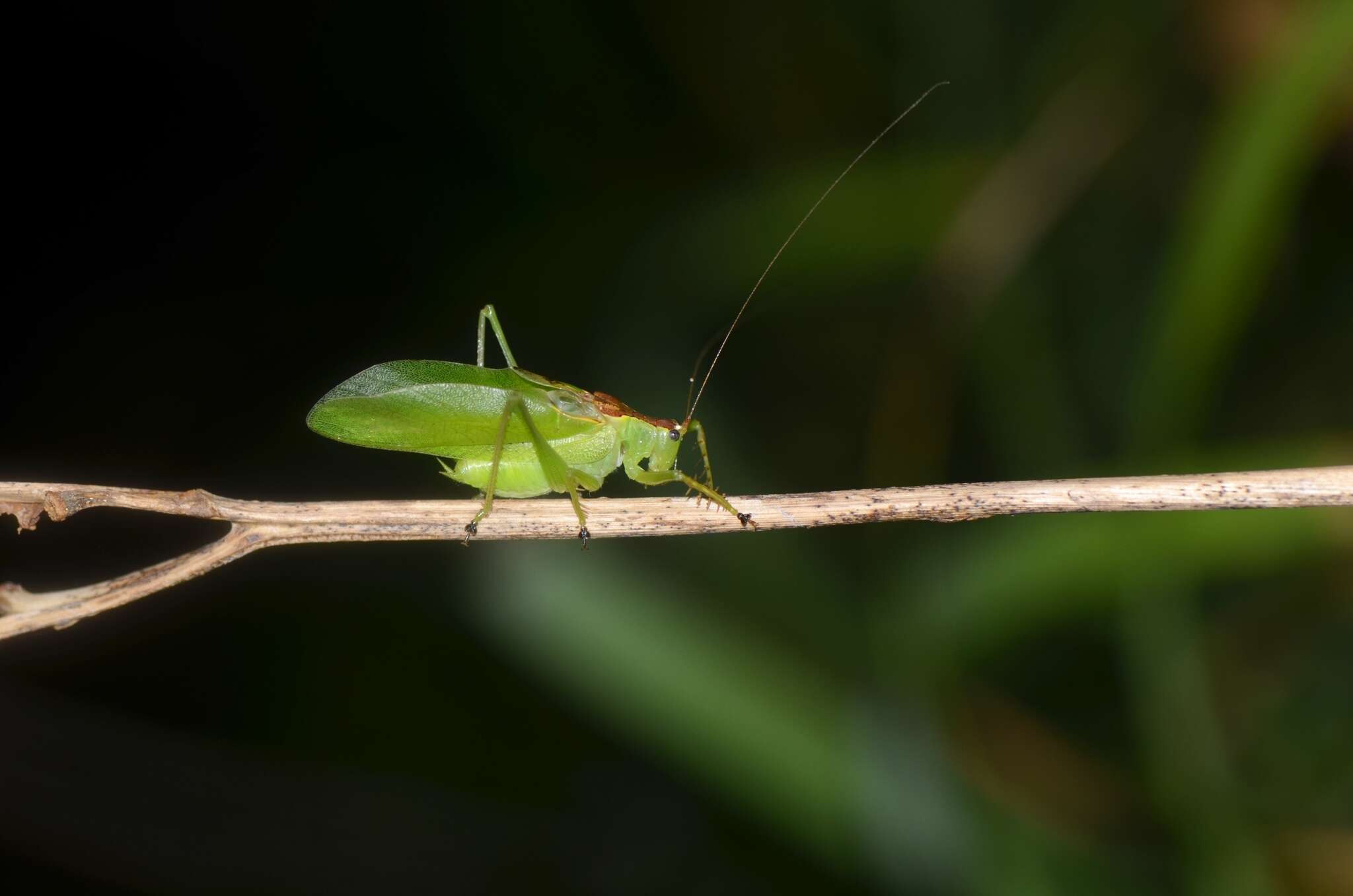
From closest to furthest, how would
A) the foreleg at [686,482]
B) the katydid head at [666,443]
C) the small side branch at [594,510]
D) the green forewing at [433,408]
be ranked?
the small side branch at [594,510] < the foreleg at [686,482] < the green forewing at [433,408] < the katydid head at [666,443]

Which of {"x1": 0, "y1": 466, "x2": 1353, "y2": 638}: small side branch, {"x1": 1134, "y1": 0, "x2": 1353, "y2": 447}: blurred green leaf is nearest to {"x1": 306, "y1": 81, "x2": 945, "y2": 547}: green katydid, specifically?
{"x1": 0, "y1": 466, "x2": 1353, "y2": 638}: small side branch

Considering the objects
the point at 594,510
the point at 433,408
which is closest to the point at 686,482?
the point at 594,510

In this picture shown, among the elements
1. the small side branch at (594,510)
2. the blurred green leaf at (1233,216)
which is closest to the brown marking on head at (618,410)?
the small side branch at (594,510)

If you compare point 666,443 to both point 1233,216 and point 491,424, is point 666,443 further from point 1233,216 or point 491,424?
point 1233,216

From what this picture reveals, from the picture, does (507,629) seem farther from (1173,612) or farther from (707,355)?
(1173,612)

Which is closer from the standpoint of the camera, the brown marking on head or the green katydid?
the green katydid

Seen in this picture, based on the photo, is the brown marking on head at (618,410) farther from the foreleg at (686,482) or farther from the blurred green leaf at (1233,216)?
the blurred green leaf at (1233,216)

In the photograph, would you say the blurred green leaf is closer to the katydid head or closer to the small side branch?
the small side branch

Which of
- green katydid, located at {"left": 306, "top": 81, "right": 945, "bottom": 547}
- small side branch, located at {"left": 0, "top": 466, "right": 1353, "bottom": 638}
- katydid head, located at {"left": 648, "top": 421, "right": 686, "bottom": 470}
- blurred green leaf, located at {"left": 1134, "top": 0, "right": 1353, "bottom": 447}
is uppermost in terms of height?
blurred green leaf, located at {"left": 1134, "top": 0, "right": 1353, "bottom": 447}
